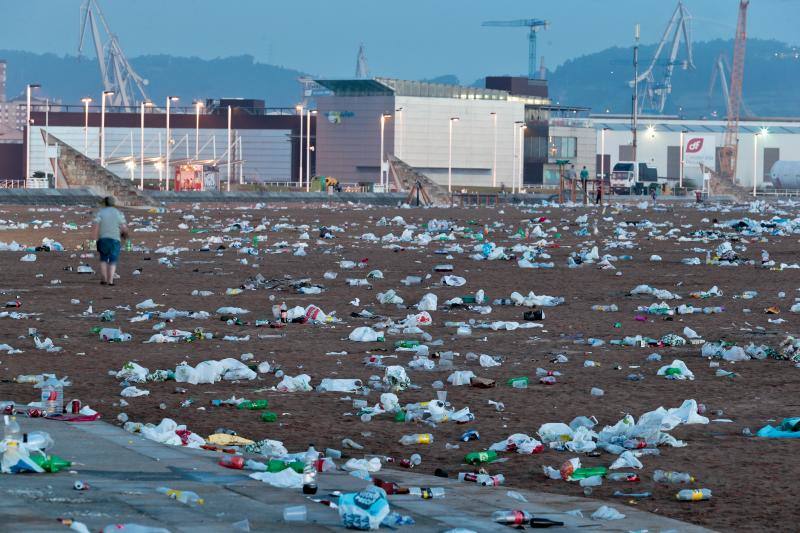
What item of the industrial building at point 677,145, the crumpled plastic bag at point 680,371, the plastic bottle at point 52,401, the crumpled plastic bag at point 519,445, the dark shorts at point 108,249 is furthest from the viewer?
the industrial building at point 677,145

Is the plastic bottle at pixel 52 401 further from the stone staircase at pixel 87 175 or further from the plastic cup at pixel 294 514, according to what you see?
the stone staircase at pixel 87 175

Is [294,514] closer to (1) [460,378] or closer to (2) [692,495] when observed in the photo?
(2) [692,495]

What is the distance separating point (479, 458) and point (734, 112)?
456ft

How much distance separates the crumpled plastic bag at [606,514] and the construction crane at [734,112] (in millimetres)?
127388

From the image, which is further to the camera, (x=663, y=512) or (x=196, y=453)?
(x=196, y=453)

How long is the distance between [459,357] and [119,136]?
123519 millimetres

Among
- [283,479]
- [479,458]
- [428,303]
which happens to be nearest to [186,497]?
[283,479]

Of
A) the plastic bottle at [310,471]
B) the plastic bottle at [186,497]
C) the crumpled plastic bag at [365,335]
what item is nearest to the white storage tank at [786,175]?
the crumpled plastic bag at [365,335]

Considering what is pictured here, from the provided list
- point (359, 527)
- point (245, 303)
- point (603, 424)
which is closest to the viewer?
point (359, 527)

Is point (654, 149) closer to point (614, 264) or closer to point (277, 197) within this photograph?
Result: point (277, 197)

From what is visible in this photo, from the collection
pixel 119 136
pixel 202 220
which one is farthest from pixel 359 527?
pixel 119 136

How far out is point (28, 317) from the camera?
16.5m

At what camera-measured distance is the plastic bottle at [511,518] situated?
6.58 meters

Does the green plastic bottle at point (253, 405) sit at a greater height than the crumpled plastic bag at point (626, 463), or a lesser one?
lesser
